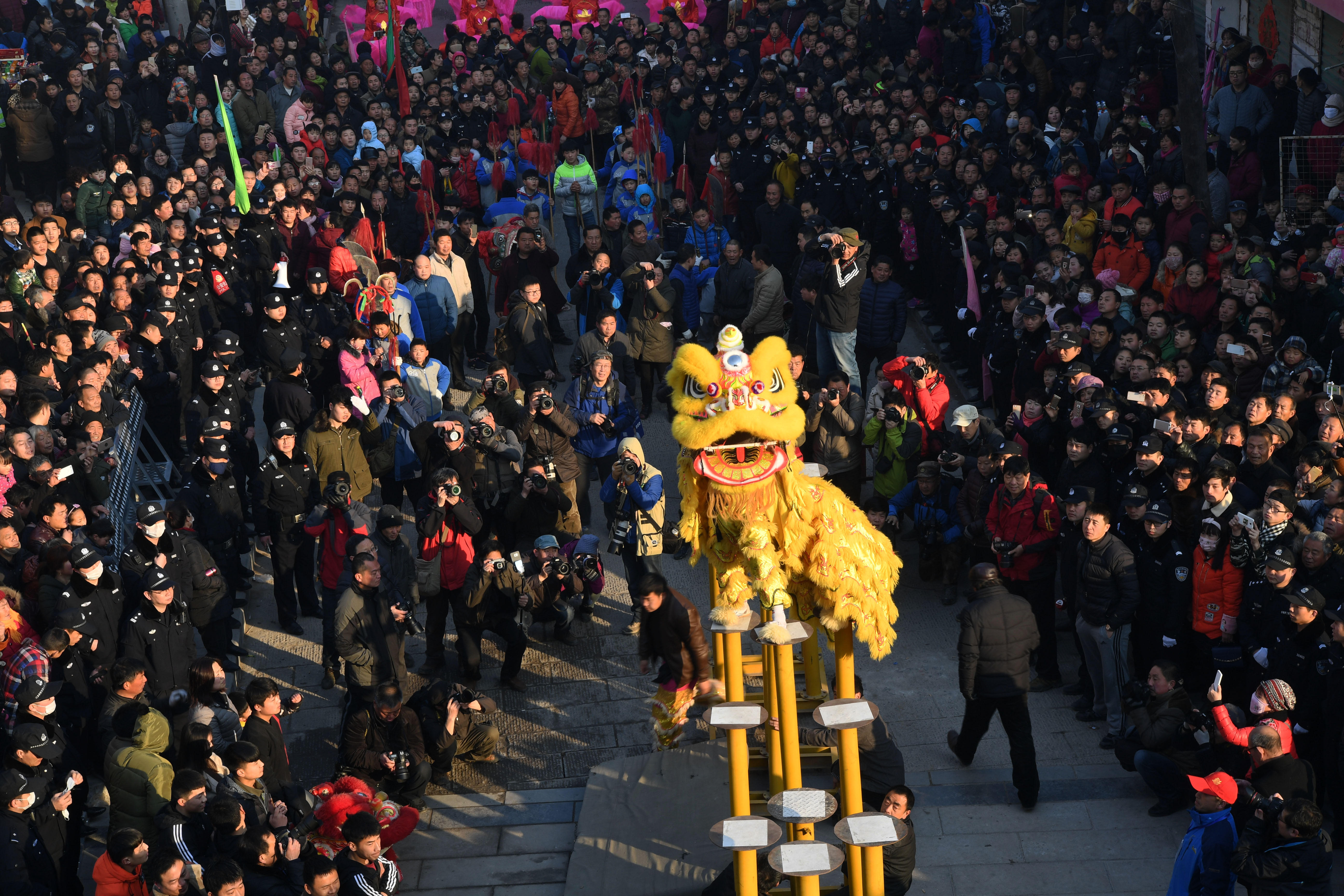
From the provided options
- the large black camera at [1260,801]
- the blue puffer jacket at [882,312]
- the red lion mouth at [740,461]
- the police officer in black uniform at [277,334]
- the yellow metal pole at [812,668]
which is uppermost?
the red lion mouth at [740,461]

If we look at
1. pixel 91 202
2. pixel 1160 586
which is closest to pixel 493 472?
pixel 1160 586

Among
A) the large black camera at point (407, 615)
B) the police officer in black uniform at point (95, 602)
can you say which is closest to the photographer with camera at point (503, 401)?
the large black camera at point (407, 615)

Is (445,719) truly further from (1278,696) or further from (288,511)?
(1278,696)

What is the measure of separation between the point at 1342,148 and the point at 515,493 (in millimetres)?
8504

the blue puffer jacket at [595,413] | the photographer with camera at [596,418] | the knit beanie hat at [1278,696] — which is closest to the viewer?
the knit beanie hat at [1278,696]

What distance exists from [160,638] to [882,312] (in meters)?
7.01

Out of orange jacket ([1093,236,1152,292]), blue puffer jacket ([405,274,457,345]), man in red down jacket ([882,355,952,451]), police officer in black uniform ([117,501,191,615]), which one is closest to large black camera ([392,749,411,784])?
police officer in black uniform ([117,501,191,615])

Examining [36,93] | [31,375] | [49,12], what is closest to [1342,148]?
[31,375]

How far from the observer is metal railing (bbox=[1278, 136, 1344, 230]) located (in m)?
13.2

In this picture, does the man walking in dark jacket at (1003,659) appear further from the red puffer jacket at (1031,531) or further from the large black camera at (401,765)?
the large black camera at (401,765)

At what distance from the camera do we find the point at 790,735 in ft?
22.9

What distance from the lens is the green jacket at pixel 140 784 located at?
7.70m

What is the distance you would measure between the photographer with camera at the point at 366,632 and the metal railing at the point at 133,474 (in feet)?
6.50

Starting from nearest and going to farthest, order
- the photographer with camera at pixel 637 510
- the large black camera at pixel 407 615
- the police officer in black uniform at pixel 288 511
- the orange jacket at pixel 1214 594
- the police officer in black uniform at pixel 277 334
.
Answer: the orange jacket at pixel 1214 594, the large black camera at pixel 407 615, the photographer with camera at pixel 637 510, the police officer in black uniform at pixel 288 511, the police officer in black uniform at pixel 277 334
